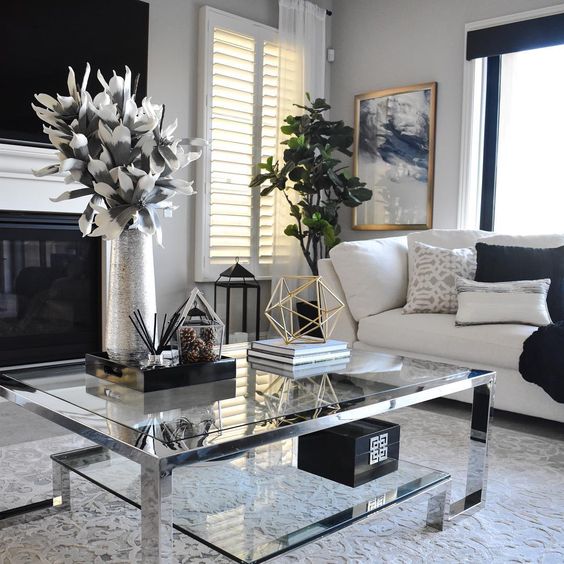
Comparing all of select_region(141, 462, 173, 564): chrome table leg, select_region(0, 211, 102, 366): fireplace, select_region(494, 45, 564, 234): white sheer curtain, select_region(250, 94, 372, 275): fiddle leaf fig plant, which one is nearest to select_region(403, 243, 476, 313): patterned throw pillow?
select_region(494, 45, 564, 234): white sheer curtain

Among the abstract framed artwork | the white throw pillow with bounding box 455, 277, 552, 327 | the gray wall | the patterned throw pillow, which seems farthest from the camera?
the abstract framed artwork

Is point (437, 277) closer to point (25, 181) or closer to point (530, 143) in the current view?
point (530, 143)

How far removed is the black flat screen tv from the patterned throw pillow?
6.66 ft

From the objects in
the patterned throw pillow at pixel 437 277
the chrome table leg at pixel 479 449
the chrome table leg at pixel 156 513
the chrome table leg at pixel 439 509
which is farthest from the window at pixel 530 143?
the chrome table leg at pixel 156 513

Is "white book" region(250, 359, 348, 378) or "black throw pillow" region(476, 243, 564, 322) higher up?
"black throw pillow" region(476, 243, 564, 322)

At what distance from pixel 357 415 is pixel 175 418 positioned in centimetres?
42

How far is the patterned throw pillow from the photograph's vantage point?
3582 mm

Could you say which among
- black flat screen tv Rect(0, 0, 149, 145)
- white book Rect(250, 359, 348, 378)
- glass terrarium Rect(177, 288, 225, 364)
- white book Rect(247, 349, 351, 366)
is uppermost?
black flat screen tv Rect(0, 0, 149, 145)

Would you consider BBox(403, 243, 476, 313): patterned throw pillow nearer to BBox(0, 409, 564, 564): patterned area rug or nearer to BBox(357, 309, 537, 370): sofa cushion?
BBox(357, 309, 537, 370): sofa cushion

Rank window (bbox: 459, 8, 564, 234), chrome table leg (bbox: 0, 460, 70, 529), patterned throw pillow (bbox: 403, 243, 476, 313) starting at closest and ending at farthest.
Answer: chrome table leg (bbox: 0, 460, 70, 529)
patterned throw pillow (bbox: 403, 243, 476, 313)
window (bbox: 459, 8, 564, 234)

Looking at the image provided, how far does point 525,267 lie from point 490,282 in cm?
19

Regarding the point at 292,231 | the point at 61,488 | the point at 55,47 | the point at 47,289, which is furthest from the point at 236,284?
the point at 61,488

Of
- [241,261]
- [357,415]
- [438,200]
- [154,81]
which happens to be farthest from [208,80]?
[357,415]

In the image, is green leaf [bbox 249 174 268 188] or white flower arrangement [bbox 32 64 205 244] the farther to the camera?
green leaf [bbox 249 174 268 188]
